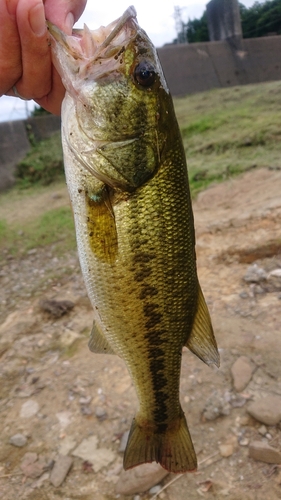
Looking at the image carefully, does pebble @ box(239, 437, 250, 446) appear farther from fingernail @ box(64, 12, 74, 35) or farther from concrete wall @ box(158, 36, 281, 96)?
concrete wall @ box(158, 36, 281, 96)

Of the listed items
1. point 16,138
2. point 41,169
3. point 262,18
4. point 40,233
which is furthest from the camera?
point 262,18

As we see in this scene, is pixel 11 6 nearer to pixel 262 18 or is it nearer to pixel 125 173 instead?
pixel 125 173

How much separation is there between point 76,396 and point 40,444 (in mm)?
447

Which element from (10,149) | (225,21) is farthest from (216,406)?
(225,21)

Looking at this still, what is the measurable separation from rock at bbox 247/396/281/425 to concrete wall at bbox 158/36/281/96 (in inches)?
463

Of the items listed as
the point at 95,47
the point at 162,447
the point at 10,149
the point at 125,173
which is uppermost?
the point at 95,47

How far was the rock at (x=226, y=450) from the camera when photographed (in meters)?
2.60

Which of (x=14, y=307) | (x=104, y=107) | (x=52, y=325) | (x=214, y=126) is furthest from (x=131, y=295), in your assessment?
(x=214, y=126)

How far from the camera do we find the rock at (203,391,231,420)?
2830 mm

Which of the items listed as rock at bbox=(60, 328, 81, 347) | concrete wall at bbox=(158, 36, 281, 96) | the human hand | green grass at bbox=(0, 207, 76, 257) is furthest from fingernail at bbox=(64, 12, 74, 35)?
concrete wall at bbox=(158, 36, 281, 96)

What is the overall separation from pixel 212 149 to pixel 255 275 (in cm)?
510

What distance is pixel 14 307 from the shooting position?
4.79 m

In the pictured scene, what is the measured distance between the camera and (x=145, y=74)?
1524 millimetres

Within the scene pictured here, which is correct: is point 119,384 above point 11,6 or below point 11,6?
below
